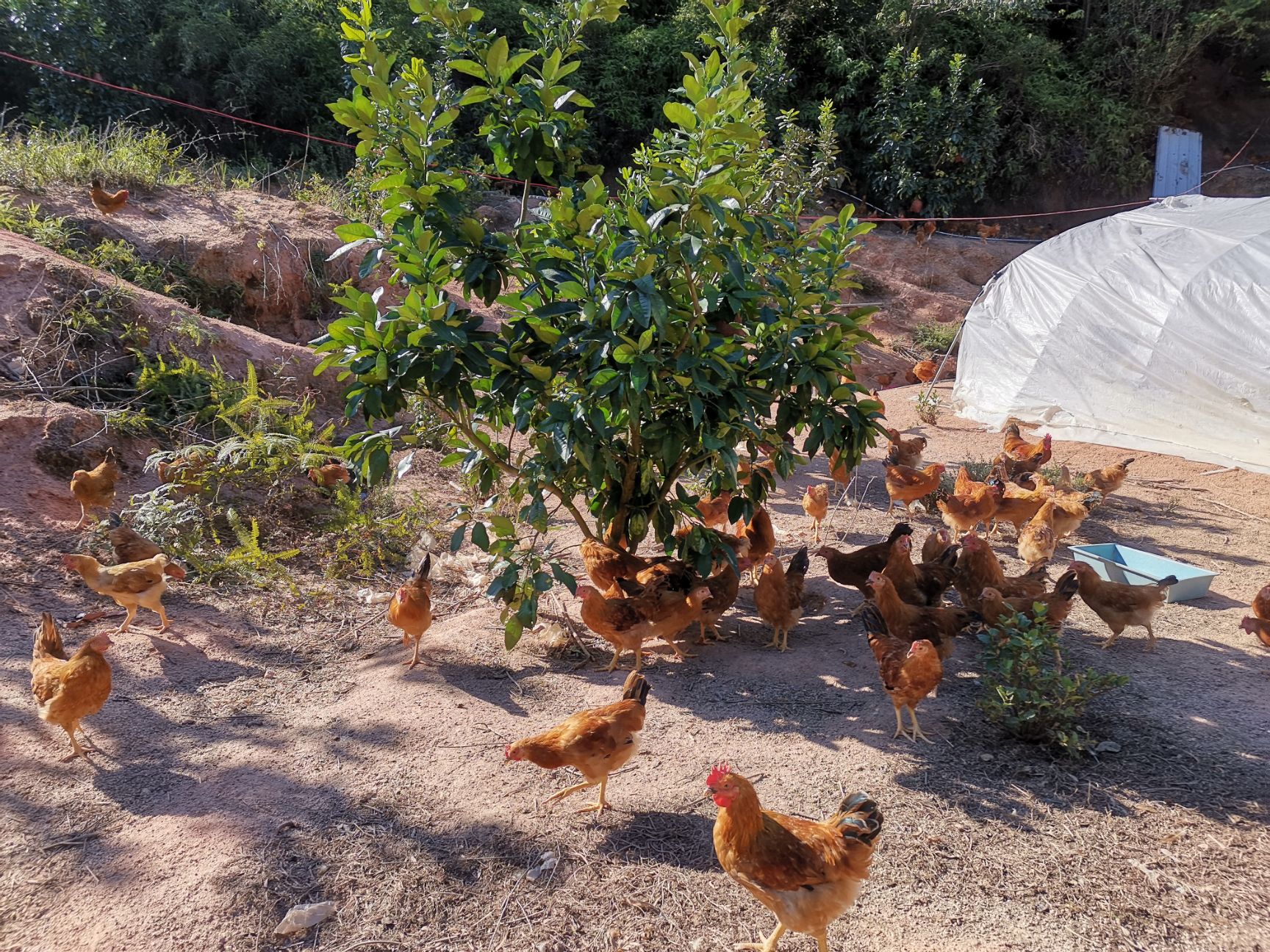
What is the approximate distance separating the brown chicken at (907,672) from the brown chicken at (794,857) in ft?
3.80

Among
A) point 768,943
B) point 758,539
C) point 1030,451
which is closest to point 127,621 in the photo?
point 758,539

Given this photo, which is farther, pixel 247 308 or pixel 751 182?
pixel 247 308

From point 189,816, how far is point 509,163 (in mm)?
3404

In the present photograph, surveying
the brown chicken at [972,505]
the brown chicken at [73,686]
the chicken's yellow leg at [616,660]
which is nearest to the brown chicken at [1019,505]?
the brown chicken at [972,505]

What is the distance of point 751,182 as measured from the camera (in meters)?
3.80

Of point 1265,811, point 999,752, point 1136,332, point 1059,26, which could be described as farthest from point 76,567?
point 1059,26

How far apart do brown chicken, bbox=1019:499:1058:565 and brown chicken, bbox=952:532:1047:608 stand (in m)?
0.64

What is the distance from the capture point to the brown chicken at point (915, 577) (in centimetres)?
508

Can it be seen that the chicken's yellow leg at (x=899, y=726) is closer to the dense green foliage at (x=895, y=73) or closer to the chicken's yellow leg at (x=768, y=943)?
the chicken's yellow leg at (x=768, y=943)

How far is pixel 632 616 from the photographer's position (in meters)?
4.39

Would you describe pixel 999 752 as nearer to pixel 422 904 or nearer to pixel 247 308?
pixel 422 904

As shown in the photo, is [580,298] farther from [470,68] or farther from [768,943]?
[768,943]

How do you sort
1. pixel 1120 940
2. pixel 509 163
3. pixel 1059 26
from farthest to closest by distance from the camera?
1. pixel 1059 26
2. pixel 509 163
3. pixel 1120 940

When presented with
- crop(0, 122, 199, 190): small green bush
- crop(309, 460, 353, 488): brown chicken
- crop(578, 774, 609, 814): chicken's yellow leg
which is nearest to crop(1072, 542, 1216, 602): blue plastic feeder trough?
crop(578, 774, 609, 814): chicken's yellow leg
